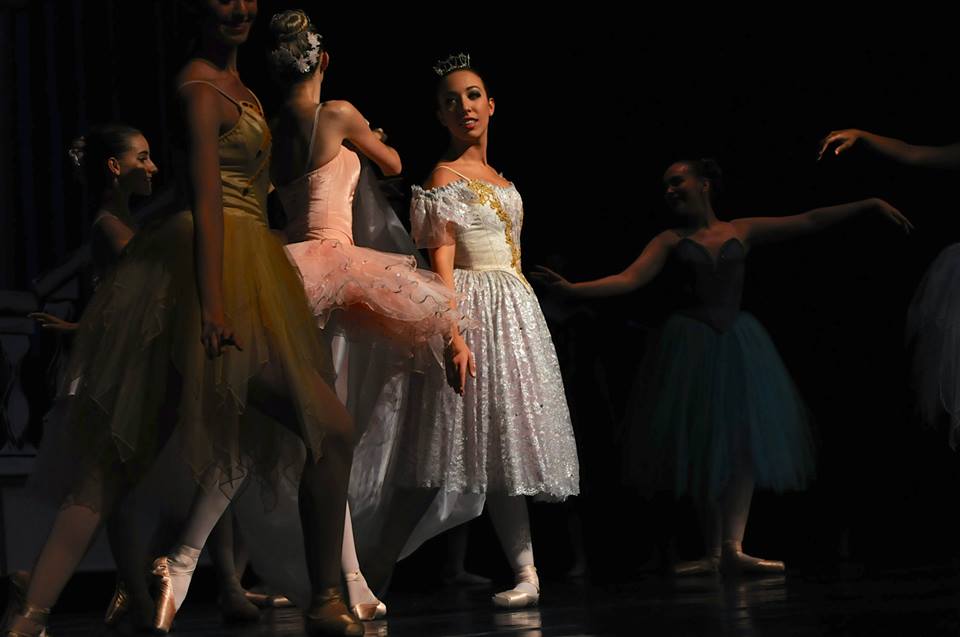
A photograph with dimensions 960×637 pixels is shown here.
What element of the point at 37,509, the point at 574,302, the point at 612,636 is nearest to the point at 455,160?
the point at 574,302

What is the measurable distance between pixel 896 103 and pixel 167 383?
316 centimetres

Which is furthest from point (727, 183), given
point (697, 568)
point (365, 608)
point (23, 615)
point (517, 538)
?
point (23, 615)

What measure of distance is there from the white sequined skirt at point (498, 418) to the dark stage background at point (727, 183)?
1.08 meters

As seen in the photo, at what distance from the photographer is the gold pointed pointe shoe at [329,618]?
2.59m

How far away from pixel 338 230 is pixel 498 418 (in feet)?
1.90

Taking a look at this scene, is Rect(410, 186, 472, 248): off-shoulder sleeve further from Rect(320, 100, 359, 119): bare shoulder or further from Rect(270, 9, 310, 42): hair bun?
Rect(270, 9, 310, 42): hair bun

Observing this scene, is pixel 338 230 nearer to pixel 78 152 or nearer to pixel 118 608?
pixel 78 152

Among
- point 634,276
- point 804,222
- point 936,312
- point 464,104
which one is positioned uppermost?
point 464,104

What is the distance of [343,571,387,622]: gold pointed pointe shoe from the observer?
10.8ft

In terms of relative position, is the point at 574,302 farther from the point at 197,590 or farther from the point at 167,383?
the point at 167,383

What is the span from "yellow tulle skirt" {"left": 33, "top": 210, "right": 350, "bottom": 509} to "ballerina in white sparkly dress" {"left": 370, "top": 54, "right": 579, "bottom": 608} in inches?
33.5

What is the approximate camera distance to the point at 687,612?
9.85 ft

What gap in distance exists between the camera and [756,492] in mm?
5613

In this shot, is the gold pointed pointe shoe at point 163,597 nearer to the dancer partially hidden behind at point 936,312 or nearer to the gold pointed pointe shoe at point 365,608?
the gold pointed pointe shoe at point 365,608
